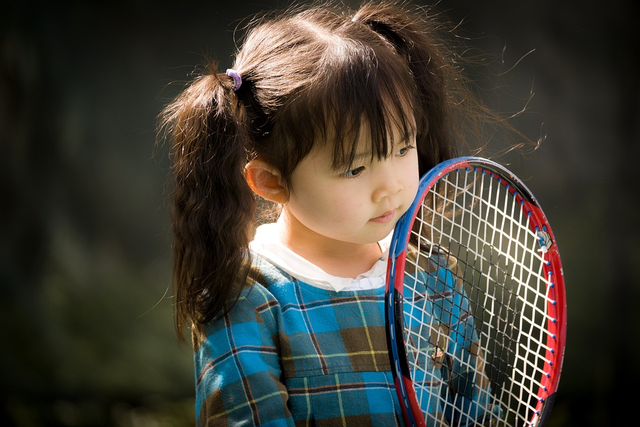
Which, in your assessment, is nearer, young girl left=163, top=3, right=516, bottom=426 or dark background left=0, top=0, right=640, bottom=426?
young girl left=163, top=3, right=516, bottom=426

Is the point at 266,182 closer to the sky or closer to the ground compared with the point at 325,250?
closer to the sky

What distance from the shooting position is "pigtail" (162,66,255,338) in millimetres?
1521

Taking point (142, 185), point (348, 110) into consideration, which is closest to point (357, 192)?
point (348, 110)

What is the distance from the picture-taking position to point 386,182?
Result: 1.47 meters

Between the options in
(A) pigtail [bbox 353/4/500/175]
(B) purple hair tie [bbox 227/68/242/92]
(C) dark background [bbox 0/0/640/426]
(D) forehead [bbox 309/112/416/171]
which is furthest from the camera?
(C) dark background [bbox 0/0/640/426]

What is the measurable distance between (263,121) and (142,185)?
198 centimetres

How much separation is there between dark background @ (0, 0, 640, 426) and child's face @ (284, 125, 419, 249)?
1789 millimetres

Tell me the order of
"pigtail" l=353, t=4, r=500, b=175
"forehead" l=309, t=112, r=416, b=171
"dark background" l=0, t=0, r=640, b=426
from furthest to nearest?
"dark background" l=0, t=0, r=640, b=426
"pigtail" l=353, t=4, r=500, b=175
"forehead" l=309, t=112, r=416, b=171

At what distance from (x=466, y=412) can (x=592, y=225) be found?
1769 mm

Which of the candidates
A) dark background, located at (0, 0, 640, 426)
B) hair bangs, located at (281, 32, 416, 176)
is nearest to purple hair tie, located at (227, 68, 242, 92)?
hair bangs, located at (281, 32, 416, 176)

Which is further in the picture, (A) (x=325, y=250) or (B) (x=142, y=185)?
(B) (x=142, y=185)

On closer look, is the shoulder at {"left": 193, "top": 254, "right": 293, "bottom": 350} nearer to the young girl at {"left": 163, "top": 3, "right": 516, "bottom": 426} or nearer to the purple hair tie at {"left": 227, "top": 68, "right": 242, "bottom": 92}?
the young girl at {"left": 163, "top": 3, "right": 516, "bottom": 426}

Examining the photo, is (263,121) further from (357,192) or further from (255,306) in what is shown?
(255,306)

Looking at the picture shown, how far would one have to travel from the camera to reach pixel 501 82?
10.5ft
